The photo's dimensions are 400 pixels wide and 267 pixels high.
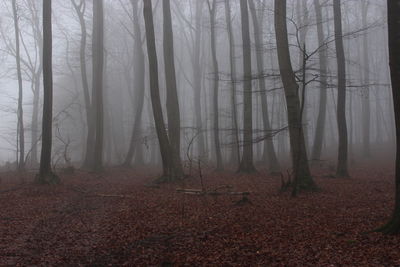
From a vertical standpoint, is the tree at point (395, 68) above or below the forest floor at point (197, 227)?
above

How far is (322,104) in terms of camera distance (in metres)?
17.9

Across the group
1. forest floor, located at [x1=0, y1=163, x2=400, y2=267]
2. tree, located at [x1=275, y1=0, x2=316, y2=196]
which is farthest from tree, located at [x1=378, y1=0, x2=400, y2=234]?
tree, located at [x1=275, y1=0, x2=316, y2=196]

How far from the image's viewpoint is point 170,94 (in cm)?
1456

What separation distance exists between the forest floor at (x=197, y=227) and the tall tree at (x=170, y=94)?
126 inches

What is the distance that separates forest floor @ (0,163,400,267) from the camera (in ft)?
17.2

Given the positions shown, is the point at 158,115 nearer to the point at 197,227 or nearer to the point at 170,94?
the point at 170,94

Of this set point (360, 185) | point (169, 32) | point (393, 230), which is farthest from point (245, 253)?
point (169, 32)

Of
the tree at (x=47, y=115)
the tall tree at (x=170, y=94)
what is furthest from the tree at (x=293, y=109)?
the tree at (x=47, y=115)

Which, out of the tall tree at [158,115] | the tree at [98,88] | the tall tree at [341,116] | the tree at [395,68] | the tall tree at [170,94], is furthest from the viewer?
the tree at [98,88]

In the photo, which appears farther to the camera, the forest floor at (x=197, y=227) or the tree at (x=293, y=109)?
the tree at (x=293, y=109)

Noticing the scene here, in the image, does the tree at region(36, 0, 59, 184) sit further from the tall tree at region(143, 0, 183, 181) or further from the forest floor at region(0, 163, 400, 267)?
the tall tree at region(143, 0, 183, 181)

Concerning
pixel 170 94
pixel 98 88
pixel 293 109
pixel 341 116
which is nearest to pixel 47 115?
pixel 170 94

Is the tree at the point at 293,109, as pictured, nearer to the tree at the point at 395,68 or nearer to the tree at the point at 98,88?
the tree at the point at 395,68

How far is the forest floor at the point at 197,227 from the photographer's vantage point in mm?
5250
